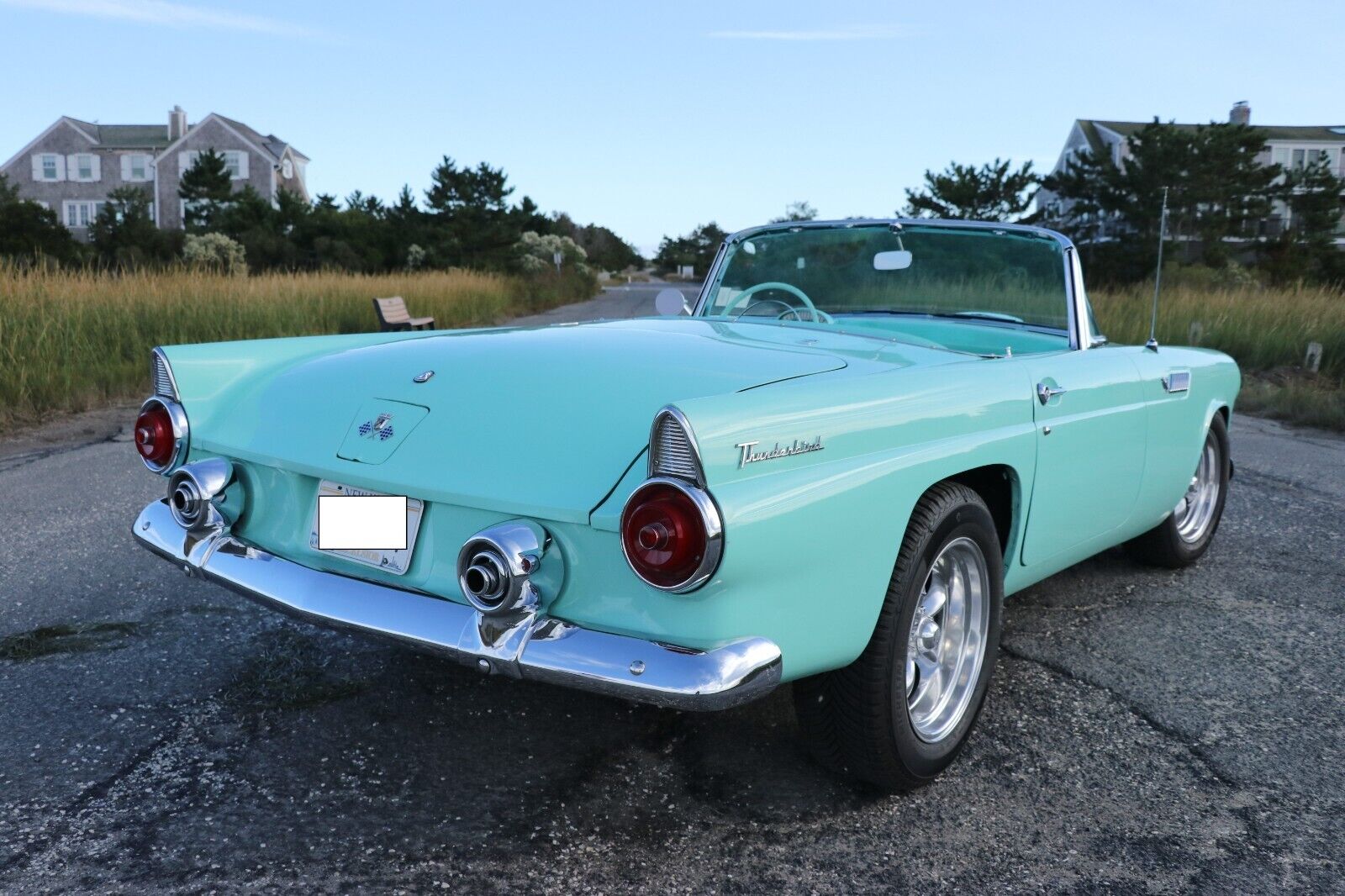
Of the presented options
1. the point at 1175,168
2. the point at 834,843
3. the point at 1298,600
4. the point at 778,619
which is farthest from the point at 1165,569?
the point at 1175,168

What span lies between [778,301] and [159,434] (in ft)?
6.77

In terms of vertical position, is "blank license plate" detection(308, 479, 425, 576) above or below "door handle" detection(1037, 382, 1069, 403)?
below

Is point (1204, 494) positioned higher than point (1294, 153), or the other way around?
point (1294, 153)

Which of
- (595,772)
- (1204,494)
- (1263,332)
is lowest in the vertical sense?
(595,772)

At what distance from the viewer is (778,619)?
6.75 feet

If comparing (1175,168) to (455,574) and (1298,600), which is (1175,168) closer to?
(1298,600)

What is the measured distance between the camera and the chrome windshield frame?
3.59 meters

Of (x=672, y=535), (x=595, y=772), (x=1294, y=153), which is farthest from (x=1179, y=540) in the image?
(x=1294, y=153)

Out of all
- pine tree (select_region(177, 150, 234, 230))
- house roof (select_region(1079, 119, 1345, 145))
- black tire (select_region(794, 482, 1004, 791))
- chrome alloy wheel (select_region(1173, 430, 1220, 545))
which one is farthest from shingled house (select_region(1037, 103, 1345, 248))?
black tire (select_region(794, 482, 1004, 791))

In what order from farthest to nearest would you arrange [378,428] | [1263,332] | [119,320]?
[1263,332] < [119,320] < [378,428]

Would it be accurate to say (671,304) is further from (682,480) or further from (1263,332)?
(1263,332)

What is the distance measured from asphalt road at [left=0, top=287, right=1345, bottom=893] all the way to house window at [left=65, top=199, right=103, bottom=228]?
58234 mm

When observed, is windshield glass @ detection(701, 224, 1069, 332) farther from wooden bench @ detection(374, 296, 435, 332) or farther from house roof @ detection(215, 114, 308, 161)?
house roof @ detection(215, 114, 308, 161)

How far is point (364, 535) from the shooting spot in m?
2.37
